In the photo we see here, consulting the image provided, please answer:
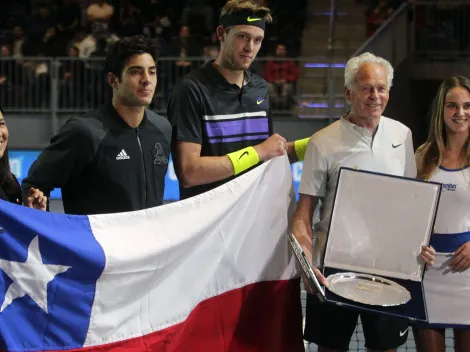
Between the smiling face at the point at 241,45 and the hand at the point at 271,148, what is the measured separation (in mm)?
420

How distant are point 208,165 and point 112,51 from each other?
0.72 meters

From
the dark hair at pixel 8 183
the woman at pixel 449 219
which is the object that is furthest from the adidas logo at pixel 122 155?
the woman at pixel 449 219

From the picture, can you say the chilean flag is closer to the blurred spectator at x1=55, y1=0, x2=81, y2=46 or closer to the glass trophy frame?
the glass trophy frame

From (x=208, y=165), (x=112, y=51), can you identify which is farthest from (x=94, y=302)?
(x=112, y=51)

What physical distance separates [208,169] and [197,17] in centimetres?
1121

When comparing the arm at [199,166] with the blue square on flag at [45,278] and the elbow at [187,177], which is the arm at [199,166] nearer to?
the elbow at [187,177]

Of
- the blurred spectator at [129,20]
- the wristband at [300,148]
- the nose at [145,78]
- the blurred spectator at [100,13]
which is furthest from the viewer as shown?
the blurred spectator at [100,13]

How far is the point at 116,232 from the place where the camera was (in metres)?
3.40

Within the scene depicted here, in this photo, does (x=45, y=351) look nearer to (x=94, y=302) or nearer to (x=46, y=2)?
(x=94, y=302)

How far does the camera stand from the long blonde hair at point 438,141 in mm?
3861

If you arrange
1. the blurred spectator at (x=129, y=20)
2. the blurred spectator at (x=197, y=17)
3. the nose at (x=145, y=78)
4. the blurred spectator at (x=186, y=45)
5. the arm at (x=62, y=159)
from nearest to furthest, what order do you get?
1. the arm at (x=62, y=159)
2. the nose at (x=145, y=78)
3. the blurred spectator at (x=186, y=45)
4. the blurred spectator at (x=129, y=20)
5. the blurred spectator at (x=197, y=17)

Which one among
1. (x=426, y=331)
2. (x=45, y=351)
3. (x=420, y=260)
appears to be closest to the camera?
(x=45, y=351)

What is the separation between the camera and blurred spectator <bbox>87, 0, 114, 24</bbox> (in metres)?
14.7

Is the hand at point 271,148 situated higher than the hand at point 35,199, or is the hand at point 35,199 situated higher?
the hand at point 271,148
